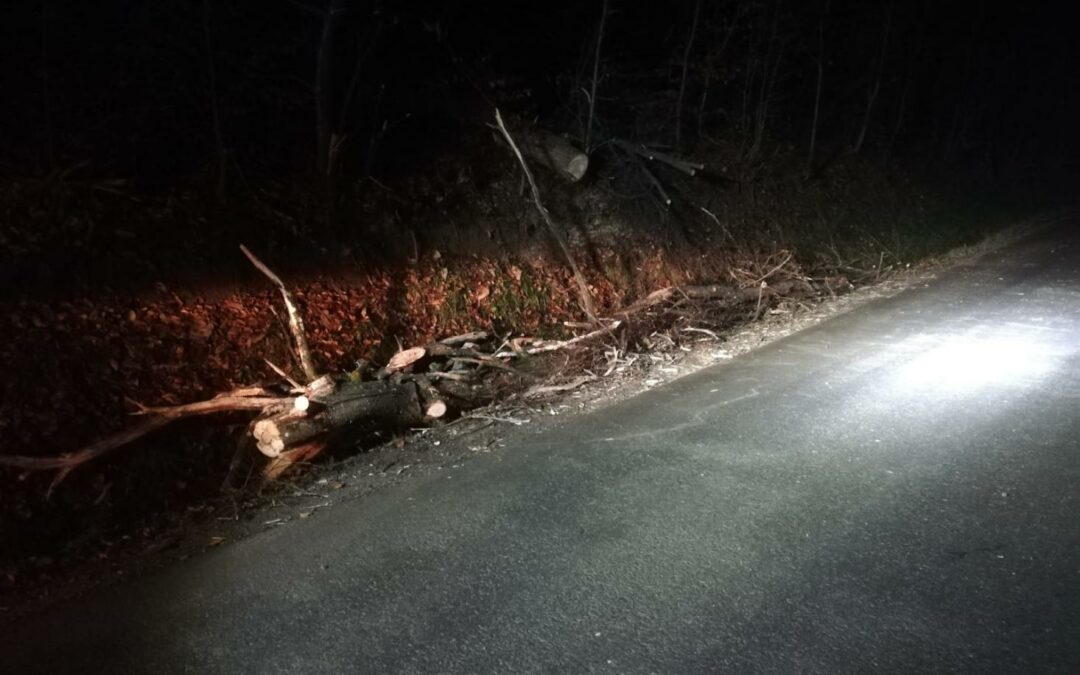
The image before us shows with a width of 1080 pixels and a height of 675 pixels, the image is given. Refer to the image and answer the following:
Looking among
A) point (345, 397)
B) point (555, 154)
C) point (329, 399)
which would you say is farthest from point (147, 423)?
point (555, 154)

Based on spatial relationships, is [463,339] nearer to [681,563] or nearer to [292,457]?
[292,457]

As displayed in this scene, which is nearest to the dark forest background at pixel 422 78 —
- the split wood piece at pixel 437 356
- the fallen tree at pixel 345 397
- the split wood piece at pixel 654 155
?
the split wood piece at pixel 654 155

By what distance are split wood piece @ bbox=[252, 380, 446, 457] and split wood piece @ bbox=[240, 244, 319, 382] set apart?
2.63ft

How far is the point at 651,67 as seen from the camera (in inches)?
628

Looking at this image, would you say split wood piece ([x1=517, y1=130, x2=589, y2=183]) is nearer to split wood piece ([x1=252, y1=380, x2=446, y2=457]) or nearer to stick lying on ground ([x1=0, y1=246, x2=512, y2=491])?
stick lying on ground ([x1=0, y1=246, x2=512, y2=491])

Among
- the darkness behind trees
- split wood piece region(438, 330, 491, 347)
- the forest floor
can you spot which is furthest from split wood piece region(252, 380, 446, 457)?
the darkness behind trees

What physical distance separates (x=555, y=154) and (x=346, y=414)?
7.58 meters

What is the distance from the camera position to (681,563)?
4324 millimetres

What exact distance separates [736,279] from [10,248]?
10.2m

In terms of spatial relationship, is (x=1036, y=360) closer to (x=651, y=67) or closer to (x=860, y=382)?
(x=860, y=382)

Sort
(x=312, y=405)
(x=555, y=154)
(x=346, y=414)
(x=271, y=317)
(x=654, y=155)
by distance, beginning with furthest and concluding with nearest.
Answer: (x=654, y=155), (x=555, y=154), (x=271, y=317), (x=346, y=414), (x=312, y=405)

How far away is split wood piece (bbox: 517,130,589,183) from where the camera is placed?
12492 millimetres

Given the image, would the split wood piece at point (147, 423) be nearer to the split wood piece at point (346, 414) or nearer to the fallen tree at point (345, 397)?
the fallen tree at point (345, 397)

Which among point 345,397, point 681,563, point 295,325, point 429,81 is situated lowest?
point 681,563
